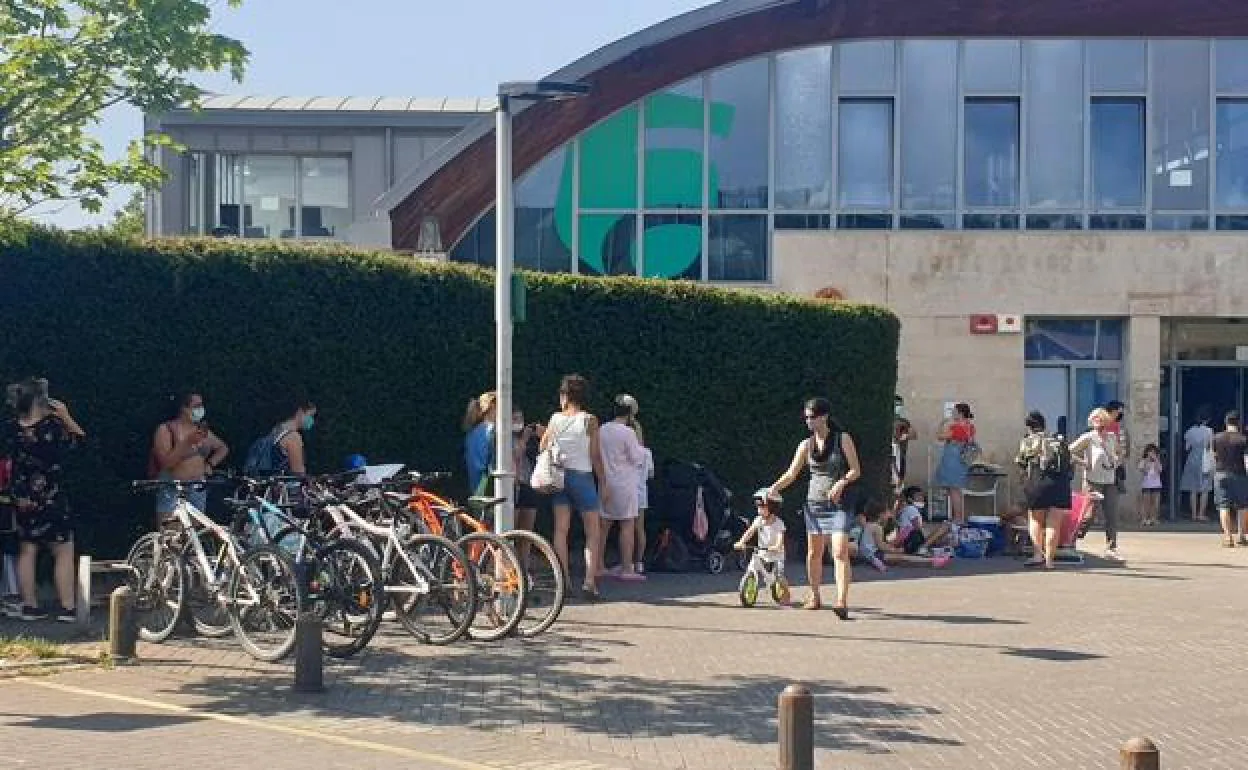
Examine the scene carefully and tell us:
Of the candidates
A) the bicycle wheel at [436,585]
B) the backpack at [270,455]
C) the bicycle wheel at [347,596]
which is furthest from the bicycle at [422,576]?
the backpack at [270,455]

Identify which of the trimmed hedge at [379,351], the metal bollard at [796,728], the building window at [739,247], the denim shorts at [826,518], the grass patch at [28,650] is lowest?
the grass patch at [28,650]

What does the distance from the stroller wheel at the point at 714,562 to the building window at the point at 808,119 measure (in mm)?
10848

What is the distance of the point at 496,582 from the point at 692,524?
5.38 m

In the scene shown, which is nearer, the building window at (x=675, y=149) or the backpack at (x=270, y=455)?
the backpack at (x=270, y=455)

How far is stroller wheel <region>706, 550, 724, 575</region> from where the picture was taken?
55.1 ft

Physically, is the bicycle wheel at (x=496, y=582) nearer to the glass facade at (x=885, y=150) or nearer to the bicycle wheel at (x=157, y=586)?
the bicycle wheel at (x=157, y=586)

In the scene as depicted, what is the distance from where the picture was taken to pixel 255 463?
13461mm

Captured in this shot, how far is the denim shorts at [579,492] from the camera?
46.6 ft

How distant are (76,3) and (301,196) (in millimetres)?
23551

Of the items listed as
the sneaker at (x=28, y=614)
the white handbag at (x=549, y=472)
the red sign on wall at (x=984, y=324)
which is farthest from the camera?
the red sign on wall at (x=984, y=324)

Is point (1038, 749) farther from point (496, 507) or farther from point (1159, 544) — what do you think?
point (1159, 544)

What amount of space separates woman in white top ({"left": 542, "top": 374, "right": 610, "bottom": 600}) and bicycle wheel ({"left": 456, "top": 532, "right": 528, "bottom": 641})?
2.46 m

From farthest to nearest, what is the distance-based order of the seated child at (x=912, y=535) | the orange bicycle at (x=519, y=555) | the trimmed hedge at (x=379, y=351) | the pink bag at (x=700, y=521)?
1. the seated child at (x=912, y=535)
2. the pink bag at (x=700, y=521)
3. the trimmed hedge at (x=379, y=351)
4. the orange bicycle at (x=519, y=555)

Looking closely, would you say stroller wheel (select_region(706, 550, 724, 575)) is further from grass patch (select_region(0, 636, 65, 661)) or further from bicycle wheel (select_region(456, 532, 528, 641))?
grass patch (select_region(0, 636, 65, 661))
